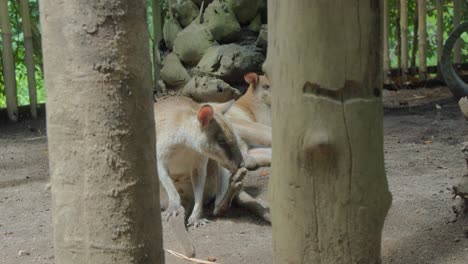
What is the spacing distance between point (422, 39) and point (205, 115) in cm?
506

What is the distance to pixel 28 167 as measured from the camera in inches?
257

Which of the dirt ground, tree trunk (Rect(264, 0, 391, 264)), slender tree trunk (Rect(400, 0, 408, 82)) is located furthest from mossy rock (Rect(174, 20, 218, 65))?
tree trunk (Rect(264, 0, 391, 264))

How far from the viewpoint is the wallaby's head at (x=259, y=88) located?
7.56m

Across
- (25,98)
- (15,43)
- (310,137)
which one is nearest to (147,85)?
(310,137)

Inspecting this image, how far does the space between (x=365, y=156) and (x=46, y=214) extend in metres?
3.14

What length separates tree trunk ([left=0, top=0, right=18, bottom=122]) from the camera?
797cm

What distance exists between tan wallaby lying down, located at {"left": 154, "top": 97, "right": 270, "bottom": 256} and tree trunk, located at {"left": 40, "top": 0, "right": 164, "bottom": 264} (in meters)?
2.45

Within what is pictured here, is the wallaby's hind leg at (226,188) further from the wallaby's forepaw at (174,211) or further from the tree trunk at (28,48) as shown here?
the tree trunk at (28,48)

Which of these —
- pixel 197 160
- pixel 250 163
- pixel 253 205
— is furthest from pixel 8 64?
pixel 253 205

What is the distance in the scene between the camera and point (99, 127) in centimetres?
227

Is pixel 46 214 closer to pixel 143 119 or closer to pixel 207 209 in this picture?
pixel 207 209

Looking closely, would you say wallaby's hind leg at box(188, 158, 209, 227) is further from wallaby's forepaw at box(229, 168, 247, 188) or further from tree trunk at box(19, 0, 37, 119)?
tree trunk at box(19, 0, 37, 119)

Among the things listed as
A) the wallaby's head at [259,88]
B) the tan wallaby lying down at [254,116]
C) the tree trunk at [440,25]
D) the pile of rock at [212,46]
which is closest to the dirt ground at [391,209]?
the tan wallaby lying down at [254,116]

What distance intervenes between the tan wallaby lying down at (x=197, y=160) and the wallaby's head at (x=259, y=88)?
2286 mm
